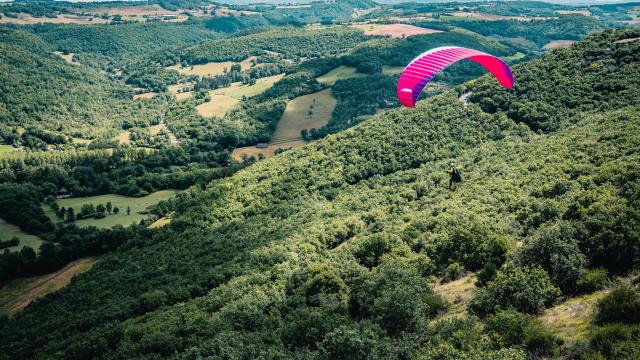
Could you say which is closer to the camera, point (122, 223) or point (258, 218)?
point (258, 218)

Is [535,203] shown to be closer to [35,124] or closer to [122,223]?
[122,223]

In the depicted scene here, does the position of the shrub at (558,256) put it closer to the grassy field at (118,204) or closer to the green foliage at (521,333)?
the green foliage at (521,333)

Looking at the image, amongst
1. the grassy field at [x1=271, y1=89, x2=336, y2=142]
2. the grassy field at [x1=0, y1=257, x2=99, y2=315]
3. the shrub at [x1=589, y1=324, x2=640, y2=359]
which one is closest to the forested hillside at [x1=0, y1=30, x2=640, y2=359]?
the shrub at [x1=589, y1=324, x2=640, y2=359]

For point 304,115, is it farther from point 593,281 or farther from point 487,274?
point 593,281

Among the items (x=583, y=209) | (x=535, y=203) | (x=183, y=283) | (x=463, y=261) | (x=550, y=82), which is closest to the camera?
(x=583, y=209)

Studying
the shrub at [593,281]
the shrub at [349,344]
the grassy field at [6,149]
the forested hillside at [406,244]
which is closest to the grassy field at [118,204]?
the forested hillside at [406,244]

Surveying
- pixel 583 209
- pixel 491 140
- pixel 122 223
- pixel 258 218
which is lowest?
pixel 122 223

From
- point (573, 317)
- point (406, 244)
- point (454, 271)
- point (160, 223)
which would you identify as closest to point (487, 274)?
point (454, 271)

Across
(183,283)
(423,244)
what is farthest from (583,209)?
(183,283)

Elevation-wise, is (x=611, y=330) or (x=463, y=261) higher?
(x=611, y=330)
